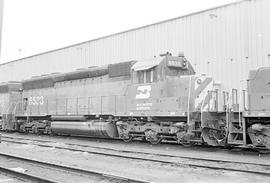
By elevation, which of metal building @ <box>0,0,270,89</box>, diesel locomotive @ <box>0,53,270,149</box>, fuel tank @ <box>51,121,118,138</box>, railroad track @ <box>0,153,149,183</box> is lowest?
railroad track @ <box>0,153,149,183</box>

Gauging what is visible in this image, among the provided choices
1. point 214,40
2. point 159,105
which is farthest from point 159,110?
point 214,40

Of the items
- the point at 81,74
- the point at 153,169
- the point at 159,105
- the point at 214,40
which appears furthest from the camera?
the point at 214,40

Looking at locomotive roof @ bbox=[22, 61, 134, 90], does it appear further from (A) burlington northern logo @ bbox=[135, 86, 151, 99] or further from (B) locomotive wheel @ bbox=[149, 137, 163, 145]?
(B) locomotive wheel @ bbox=[149, 137, 163, 145]

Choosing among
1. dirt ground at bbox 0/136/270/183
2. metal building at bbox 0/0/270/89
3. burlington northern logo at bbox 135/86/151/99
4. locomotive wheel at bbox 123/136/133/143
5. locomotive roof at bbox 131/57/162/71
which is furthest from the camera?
metal building at bbox 0/0/270/89

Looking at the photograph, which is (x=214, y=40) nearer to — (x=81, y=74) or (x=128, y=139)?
(x=81, y=74)

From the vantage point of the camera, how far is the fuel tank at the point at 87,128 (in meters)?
14.2

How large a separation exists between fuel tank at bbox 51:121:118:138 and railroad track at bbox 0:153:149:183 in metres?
5.11

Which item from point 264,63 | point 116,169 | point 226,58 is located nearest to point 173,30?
point 226,58

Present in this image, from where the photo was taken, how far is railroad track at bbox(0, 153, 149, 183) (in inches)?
→ 263

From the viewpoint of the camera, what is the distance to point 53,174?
7.50 metres

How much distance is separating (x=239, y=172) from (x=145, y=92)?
239 inches

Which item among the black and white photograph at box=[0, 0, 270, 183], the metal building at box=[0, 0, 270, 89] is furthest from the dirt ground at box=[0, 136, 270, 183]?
the metal building at box=[0, 0, 270, 89]

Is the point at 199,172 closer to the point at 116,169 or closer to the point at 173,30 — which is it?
the point at 116,169

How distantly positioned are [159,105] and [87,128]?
164 inches
